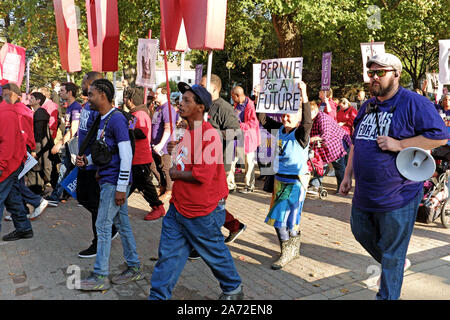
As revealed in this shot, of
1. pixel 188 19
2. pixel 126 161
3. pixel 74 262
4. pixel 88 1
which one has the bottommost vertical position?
pixel 74 262

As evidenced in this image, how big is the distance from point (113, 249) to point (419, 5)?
14.6 meters

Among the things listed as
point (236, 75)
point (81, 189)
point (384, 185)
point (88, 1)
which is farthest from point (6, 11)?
point (236, 75)

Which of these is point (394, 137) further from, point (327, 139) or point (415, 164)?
point (327, 139)

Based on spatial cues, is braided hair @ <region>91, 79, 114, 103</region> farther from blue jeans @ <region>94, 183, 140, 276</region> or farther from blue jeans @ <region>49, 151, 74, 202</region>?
blue jeans @ <region>49, 151, 74, 202</region>

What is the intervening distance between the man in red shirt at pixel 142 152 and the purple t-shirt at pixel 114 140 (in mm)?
1961

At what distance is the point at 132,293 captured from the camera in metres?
3.96

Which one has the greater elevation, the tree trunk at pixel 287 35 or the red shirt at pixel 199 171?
the tree trunk at pixel 287 35

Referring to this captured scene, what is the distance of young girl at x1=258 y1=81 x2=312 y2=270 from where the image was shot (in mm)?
4664

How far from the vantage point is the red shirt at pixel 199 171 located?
3.29 m

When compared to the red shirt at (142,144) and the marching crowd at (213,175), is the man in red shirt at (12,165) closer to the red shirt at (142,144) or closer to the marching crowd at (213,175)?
the marching crowd at (213,175)

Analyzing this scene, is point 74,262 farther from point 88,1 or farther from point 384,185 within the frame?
point 88,1

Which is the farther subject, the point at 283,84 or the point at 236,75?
the point at 236,75

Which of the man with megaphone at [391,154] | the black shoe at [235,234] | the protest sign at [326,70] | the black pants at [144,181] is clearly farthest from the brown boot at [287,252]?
the protest sign at [326,70]

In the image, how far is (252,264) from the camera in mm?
4781
